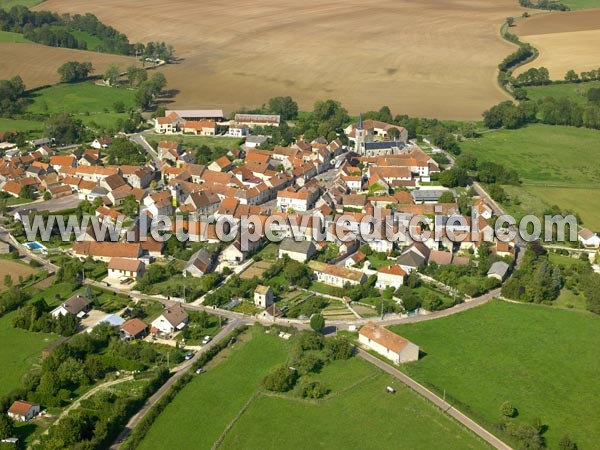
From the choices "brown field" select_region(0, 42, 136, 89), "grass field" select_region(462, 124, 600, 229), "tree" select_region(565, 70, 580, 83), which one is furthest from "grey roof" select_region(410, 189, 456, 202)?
"brown field" select_region(0, 42, 136, 89)

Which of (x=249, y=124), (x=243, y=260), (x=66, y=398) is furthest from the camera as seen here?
(x=249, y=124)

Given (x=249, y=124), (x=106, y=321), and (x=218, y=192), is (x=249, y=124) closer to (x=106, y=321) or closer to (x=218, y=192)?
(x=218, y=192)

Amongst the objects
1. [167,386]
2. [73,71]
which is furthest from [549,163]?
[73,71]

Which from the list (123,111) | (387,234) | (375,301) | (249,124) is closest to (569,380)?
(375,301)

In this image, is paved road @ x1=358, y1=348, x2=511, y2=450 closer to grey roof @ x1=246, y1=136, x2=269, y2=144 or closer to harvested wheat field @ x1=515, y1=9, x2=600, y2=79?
grey roof @ x1=246, y1=136, x2=269, y2=144

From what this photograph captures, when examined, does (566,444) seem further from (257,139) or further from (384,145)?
(257,139)

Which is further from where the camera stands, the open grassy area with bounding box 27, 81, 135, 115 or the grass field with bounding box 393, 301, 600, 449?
the open grassy area with bounding box 27, 81, 135, 115

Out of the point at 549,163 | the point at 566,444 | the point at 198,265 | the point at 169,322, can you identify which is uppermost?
the point at 549,163
